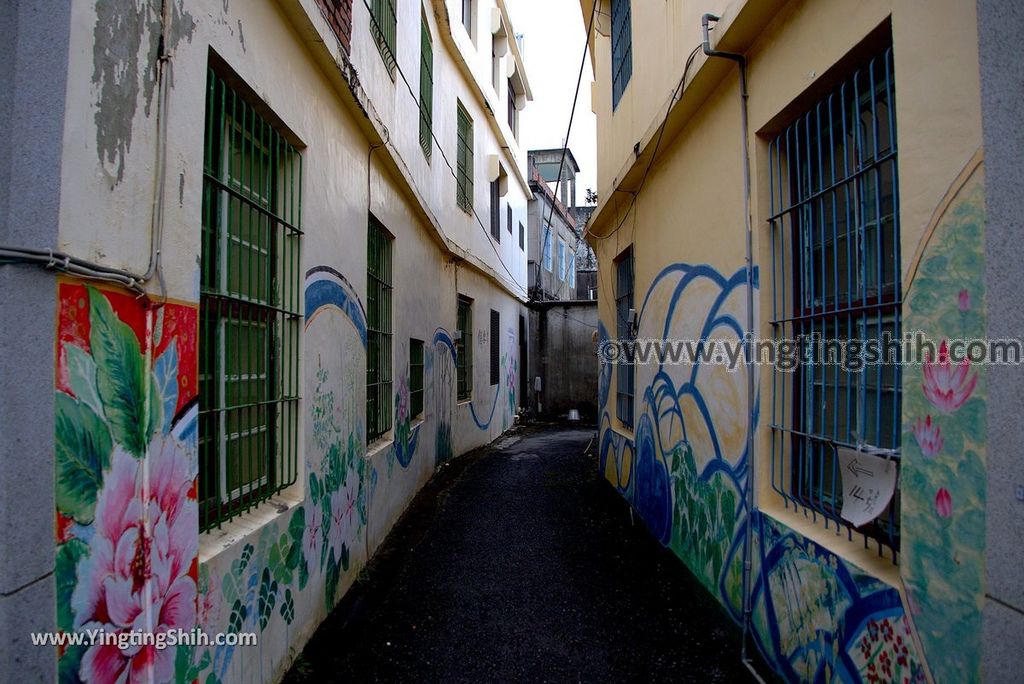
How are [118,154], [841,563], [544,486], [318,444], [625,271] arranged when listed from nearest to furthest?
[118,154]
[841,563]
[318,444]
[625,271]
[544,486]

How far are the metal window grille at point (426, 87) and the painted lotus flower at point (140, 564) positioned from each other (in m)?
5.95

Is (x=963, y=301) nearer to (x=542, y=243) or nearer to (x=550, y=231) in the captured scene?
(x=542, y=243)

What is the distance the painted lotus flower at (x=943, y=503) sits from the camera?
193 cm

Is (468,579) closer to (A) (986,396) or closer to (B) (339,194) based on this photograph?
(B) (339,194)

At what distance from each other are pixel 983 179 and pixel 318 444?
10.9 ft

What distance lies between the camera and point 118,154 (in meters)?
1.89

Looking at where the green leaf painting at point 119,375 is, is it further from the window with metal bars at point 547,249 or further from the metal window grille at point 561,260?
the metal window grille at point 561,260

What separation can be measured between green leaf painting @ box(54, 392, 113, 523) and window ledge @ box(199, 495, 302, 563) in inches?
29.1

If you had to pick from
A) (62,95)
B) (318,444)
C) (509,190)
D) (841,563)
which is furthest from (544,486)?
(509,190)

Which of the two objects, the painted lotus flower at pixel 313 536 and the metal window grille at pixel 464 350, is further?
the metal window grille at pixel 464 350

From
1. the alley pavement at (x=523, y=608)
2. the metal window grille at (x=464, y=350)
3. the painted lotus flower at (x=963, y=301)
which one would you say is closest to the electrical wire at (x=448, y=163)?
the metal window grille at (x=464, y=350)

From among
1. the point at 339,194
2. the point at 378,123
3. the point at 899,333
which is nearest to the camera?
the point at 899,333

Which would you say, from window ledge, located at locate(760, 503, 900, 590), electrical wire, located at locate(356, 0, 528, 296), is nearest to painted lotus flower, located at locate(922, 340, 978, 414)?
window ledge, located at locate(760, 503, 900, 590)

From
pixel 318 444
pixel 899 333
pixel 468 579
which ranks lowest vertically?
pixel 468 579
